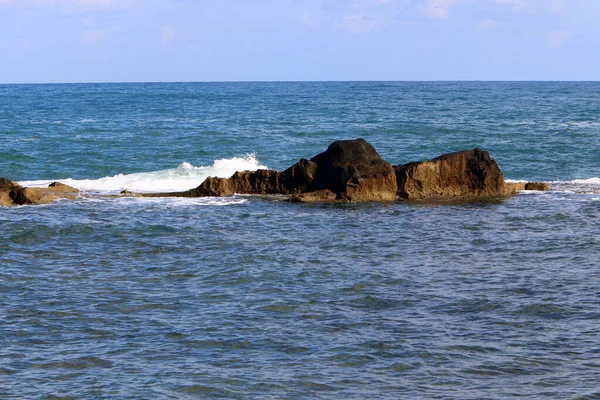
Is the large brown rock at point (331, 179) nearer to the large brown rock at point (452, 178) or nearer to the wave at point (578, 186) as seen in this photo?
the large brown rock at point (452, 178)

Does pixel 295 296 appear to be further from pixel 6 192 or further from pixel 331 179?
pixel 6 192

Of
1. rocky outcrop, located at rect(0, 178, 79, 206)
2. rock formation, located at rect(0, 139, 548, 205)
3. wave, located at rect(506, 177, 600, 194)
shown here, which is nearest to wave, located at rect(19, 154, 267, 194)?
rocky outcrop, located at rect(0, 178, 79, 206)

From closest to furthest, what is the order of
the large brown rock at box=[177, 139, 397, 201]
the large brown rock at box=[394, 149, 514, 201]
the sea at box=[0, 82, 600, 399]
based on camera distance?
the sea at box=[0, 82, 600, 399]
the large brown rock at box=[177, 139, 397, 201]
the large brown rock at box=[394, 149, 514, 201]

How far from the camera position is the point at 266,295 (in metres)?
14.2

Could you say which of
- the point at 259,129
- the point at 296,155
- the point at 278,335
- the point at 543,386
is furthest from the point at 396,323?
the point at 259,129

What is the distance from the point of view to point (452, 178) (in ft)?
76.3

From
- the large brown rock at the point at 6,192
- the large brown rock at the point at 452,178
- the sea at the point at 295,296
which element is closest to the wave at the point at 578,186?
the sea at the point at 295,296

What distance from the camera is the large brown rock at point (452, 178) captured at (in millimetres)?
22938

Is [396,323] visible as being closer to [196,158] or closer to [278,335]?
[278,335]

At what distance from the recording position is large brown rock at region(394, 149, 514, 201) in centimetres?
2294

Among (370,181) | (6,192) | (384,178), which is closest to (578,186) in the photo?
(384,178)

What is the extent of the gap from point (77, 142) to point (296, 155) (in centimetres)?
1174

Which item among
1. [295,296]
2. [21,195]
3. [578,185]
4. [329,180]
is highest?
[329,180]

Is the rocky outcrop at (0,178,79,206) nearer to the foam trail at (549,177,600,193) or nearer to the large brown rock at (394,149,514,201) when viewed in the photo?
the large brown rock at (394,149,514,201)
